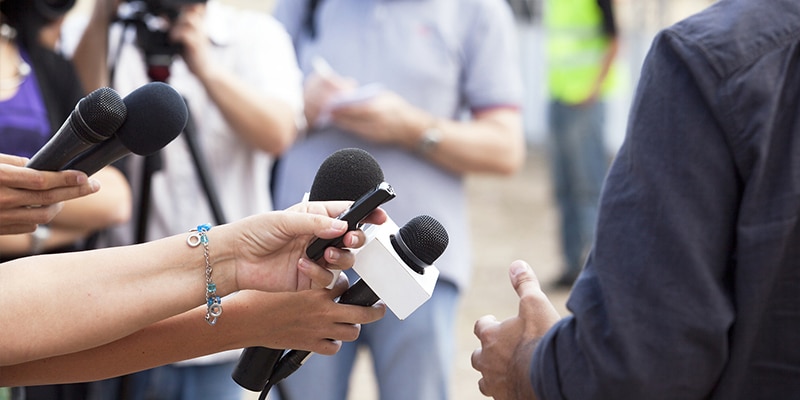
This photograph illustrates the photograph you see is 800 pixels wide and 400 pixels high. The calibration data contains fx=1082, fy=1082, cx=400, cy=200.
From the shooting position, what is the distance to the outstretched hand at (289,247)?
1582 millimetres

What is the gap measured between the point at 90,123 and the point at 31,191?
10.7 inches

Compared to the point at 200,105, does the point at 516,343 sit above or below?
above

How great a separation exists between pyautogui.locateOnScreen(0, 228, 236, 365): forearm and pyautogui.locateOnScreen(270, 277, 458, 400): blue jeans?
134cm

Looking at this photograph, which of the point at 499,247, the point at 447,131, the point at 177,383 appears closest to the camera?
the point at 177,383

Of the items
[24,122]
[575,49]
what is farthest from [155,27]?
[575,49]

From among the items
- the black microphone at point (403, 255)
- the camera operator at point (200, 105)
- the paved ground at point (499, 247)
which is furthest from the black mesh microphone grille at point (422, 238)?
the paved ground at point (499, 247)

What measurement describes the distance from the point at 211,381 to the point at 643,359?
177cm

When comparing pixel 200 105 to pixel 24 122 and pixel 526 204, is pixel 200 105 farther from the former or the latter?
pixel 526 204

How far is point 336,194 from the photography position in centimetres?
172

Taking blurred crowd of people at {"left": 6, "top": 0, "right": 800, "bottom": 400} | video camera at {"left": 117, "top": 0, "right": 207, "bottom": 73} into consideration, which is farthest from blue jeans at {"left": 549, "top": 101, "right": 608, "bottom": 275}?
video camera at {"left": 117, "top": 0, "right": 207, "bottom": 73}

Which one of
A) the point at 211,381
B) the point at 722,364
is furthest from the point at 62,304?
the point at 211,381

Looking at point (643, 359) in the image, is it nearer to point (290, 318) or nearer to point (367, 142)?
point (290, 318)

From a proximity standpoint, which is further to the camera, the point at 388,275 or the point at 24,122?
the point at 24,122

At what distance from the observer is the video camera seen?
2.84 meters
